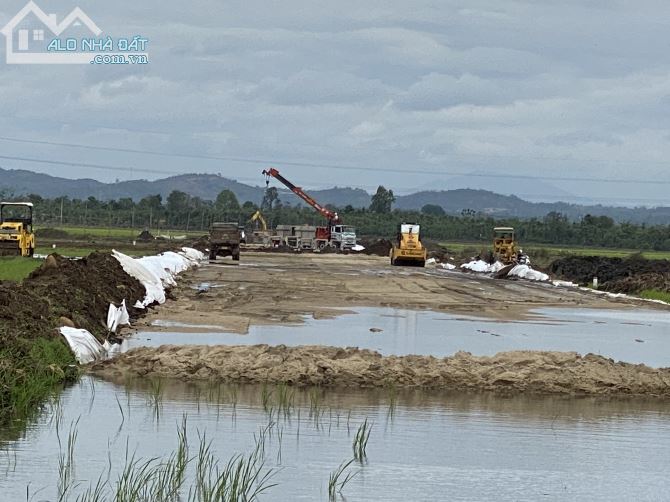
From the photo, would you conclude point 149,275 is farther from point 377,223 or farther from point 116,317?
point 377,223

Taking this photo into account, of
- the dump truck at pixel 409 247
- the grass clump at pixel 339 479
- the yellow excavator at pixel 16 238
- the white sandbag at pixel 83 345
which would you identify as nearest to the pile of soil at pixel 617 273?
the dump truck at pixel 409 247

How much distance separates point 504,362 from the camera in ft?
57.0

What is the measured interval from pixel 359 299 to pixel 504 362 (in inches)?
642

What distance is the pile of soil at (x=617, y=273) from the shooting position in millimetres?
42344

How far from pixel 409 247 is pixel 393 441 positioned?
157 ft

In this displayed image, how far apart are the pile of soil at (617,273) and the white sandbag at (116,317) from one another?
75.3 ft

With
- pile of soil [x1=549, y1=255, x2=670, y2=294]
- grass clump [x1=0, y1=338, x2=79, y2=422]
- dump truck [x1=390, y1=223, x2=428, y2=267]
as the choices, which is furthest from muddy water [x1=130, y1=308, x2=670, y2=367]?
dump truck [x1=390, y1=223, x2=428, y2=267]

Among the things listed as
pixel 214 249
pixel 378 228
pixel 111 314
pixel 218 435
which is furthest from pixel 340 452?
pixel 378 228

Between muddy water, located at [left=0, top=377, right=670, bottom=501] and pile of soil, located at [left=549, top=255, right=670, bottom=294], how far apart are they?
27.0 m

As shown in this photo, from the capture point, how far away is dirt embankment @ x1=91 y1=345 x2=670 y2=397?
650 inches

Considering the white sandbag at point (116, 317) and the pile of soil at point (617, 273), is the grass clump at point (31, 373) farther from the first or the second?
the pile of soil at point (617, 273)

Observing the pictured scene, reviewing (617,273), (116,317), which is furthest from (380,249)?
(116,317)

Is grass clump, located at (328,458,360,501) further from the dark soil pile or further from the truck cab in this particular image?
the truck cab

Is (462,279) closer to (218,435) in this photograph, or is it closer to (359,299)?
(359,299)
